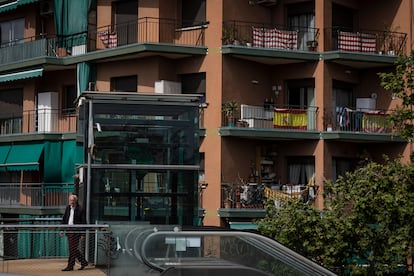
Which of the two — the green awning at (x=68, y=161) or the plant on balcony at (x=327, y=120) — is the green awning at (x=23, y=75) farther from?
the plant on balcony at (x=327, y=120)

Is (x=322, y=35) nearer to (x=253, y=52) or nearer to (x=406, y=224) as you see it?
(x=253, y=52)

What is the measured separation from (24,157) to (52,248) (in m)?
26.9

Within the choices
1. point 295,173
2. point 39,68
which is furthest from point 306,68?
point 39,68

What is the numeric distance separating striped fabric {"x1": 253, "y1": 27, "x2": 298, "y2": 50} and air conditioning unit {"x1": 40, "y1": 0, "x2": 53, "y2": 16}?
34.7 ft

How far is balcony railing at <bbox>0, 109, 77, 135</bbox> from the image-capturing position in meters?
33.8

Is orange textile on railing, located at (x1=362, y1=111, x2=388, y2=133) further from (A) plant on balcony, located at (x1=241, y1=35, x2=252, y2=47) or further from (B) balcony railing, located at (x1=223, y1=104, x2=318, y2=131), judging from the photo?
(A) plant on balcony, located at (x1=241, y1=35, x2=252, y2=47)

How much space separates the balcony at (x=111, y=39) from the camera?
97.8ft

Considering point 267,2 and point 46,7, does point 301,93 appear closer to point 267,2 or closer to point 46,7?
point 267,2

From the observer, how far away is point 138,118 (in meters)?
13.7

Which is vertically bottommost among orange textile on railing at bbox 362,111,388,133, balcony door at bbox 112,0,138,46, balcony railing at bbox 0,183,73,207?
balcony railing at bbox 0,183,73,207

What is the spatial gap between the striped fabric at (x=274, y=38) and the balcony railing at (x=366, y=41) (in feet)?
4.88

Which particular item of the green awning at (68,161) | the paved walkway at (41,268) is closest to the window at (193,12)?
the green awning at (68,161)

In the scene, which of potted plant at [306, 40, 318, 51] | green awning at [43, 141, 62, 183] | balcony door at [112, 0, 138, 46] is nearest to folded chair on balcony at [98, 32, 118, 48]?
balcony door at [112, 0, 138, 46]

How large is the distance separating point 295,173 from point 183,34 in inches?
292
